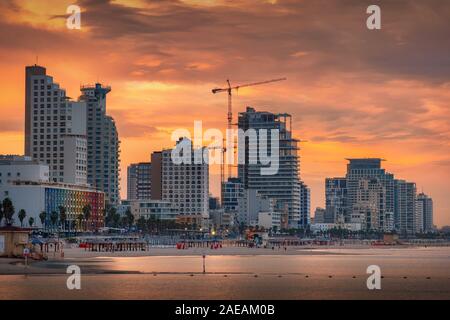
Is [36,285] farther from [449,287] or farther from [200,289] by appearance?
[449,287]

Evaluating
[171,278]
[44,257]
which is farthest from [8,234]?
[171,278]

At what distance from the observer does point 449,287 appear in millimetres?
103875

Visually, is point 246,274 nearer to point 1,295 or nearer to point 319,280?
point 319,280

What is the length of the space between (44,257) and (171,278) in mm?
32738
